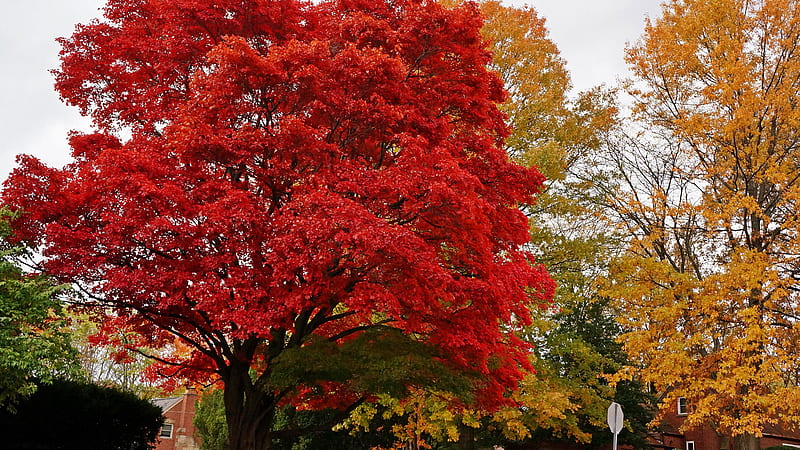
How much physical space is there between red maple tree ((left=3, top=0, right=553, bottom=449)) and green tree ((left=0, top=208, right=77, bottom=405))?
109cm

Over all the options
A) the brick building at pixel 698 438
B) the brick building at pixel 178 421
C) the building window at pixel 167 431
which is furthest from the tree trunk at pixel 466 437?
the building window at pixel 167 431

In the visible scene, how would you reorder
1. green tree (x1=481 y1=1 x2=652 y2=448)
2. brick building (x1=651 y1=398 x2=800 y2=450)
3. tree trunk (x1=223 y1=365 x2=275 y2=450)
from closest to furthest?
tree trunk (x1=223 y1=365 x2=275 y2=450), green tree (x1=481 y1=1 x2=652 y2=448), brick building (x1=651 y1=398 x2=800 y2=450)

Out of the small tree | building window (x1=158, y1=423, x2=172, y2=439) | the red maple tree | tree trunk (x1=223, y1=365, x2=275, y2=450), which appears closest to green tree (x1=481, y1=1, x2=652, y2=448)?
the red maple tree

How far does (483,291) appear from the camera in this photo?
11.8 meters

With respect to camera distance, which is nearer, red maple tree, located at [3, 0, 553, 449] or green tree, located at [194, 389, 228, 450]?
red maple tree, located at [3, 0, 553, 449]

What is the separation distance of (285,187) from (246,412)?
16.0ft

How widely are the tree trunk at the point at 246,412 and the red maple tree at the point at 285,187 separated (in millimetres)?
42

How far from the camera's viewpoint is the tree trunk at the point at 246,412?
13367 mm

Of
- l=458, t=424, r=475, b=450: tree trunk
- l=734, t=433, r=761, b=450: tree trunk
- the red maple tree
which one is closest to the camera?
the red maple tree

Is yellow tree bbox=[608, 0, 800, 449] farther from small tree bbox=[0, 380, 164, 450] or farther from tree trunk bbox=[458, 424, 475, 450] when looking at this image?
small tree bbox=[0, 380, 164, 450]

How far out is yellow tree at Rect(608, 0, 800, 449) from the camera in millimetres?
15625

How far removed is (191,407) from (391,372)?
152 feet

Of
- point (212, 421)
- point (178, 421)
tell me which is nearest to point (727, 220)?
point (212, 421)

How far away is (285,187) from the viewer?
41.7 feet
